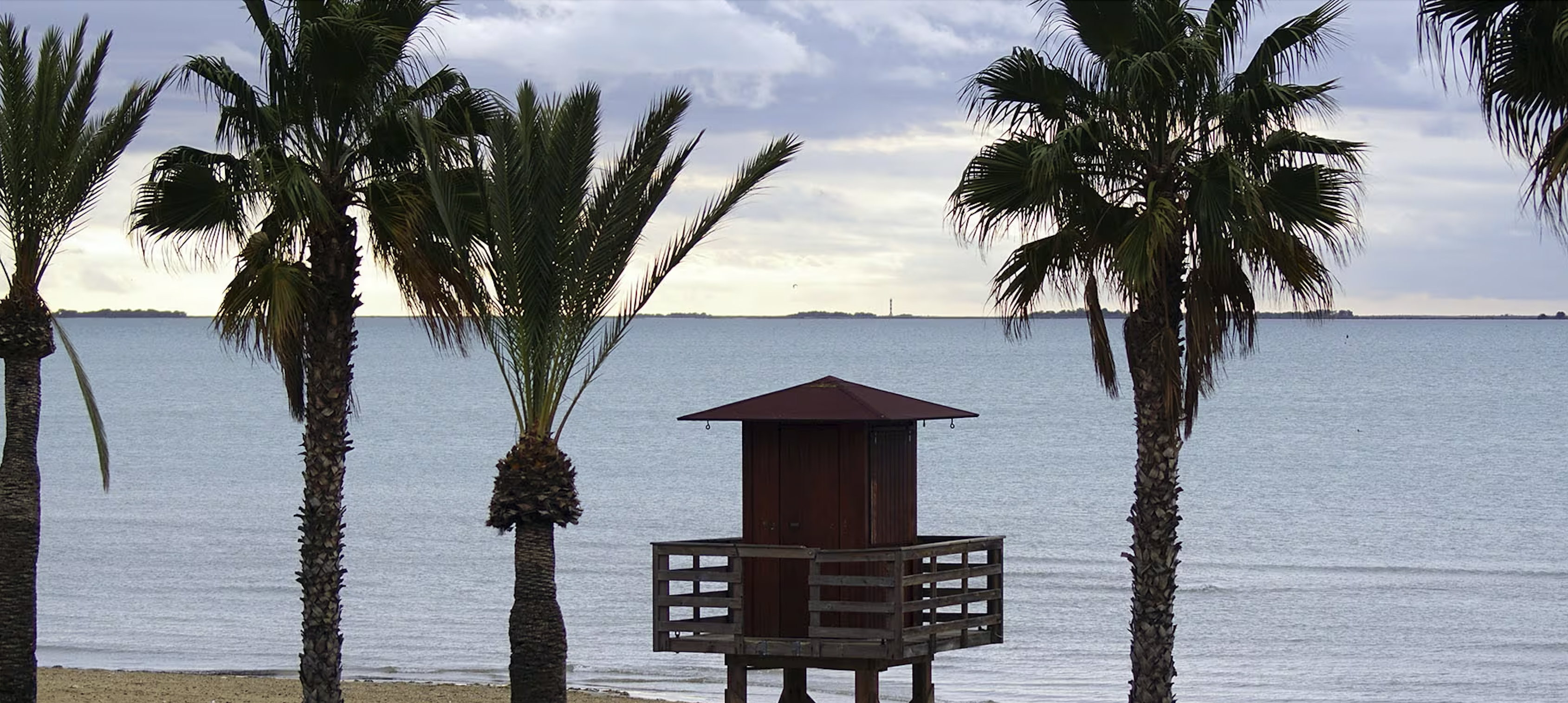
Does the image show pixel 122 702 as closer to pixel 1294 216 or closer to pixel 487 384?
pixel 1294 216

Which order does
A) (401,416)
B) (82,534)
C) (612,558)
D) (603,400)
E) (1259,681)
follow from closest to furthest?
(1259,681), (612,558), (82,534), (401,416), (603,400)

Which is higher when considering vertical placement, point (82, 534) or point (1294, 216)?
point (1294, 216)

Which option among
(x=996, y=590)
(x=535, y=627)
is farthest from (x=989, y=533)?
(x=535, y=627)

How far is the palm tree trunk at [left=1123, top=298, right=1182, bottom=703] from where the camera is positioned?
15.1 meters

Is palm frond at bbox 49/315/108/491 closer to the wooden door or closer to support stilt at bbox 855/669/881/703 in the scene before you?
the wooden door

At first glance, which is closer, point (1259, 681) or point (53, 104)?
point (53, 104)

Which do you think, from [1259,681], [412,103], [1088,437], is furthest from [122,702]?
[1088,437]

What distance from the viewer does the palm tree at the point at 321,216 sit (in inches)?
573

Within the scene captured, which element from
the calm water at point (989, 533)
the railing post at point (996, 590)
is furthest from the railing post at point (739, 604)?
the calm water at point (989, 533)

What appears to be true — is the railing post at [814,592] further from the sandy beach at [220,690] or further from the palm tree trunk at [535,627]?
the sandy beach at [220,690]

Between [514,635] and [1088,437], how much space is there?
68251 millimetres

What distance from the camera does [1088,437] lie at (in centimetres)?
8069

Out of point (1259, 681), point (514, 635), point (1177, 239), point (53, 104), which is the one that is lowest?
point (1259, 681)

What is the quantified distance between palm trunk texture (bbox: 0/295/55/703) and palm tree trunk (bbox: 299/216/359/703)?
2282 mm
